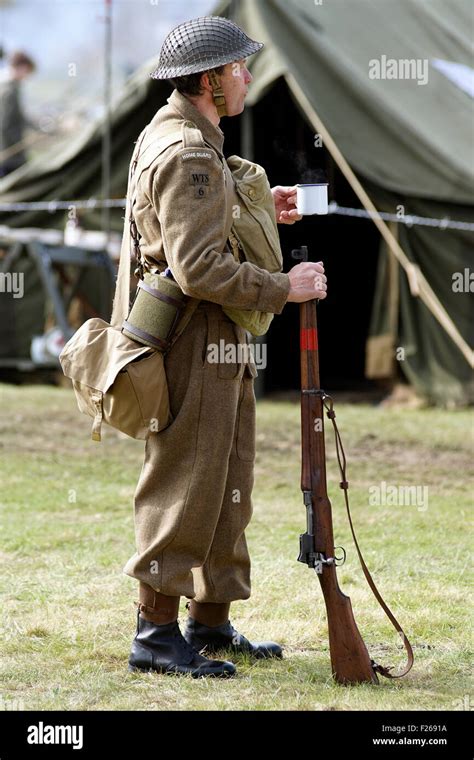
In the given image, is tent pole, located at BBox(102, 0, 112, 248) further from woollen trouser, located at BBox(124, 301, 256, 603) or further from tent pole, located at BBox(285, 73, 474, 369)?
woollen trouser, located at BBox(124, 301, 256, 603)

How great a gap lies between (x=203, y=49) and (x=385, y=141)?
5.99 meters

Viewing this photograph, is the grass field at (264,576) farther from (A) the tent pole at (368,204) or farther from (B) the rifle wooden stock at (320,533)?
(A) the tent pole at (368,204)

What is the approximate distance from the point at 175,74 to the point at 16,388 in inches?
274

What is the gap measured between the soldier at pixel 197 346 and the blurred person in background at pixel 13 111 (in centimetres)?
821

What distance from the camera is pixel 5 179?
10.8 meters

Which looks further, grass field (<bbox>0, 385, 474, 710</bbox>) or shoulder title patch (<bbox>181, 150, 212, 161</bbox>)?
grass field (<bbox>0, 385, 474, 710</bbox>)

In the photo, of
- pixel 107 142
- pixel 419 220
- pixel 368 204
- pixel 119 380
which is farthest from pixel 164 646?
pixel 107 142

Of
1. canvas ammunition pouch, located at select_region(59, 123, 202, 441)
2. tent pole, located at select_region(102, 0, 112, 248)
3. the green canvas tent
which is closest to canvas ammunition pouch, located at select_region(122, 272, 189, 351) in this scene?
canvas ammunition pouch, located at select_region(59, 123, 202, 441)

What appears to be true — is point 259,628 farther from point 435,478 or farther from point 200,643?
point 435,478

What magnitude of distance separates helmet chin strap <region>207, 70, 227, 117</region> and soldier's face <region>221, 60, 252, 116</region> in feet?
0.04

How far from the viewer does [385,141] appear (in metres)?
9.34

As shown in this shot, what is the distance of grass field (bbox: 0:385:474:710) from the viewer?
3609 millimetres

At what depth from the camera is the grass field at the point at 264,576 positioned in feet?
11.8

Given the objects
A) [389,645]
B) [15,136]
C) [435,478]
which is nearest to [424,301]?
[435,478]
